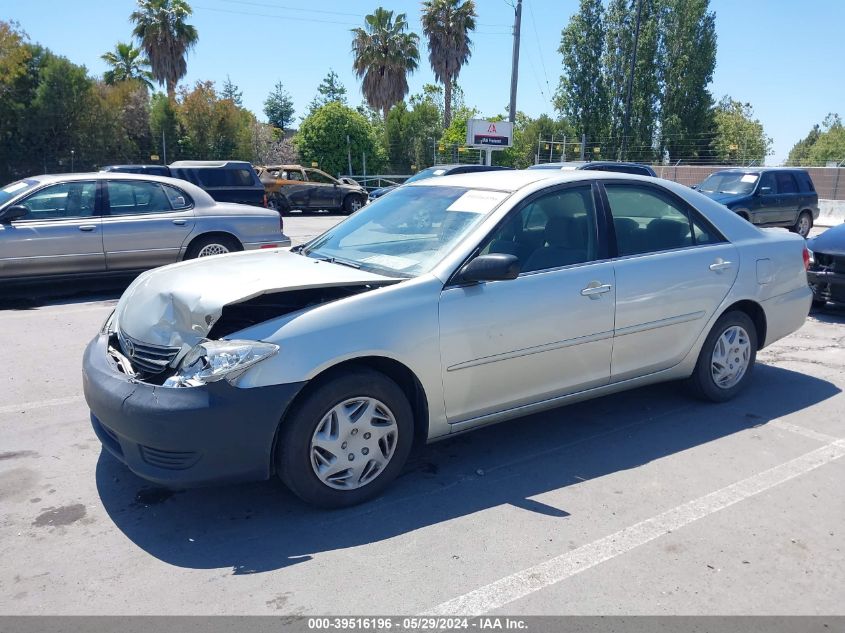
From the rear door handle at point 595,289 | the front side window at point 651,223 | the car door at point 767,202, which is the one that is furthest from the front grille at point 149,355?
the car door at point 767,202

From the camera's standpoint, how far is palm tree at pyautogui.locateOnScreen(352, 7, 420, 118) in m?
42.3

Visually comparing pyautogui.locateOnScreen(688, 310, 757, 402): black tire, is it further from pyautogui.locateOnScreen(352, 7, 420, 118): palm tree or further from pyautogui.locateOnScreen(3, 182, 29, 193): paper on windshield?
pyautogui.locateOnScreen(352, 7, 420, 118): palm tree

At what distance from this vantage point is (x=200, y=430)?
3.26 metres

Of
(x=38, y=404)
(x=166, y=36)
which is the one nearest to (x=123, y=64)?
(x=166, y=36)

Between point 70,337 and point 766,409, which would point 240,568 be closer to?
point 766,409

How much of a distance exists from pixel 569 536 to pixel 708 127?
51542 millimetres

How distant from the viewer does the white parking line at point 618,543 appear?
116 inches

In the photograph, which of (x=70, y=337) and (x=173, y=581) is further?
(x=70, y=337)

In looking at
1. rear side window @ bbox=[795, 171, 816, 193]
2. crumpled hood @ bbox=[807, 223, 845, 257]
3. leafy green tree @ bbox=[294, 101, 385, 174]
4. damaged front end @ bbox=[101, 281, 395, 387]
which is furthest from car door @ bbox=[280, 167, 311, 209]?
damaged front end @ bbox=[101, 281, 395, 387]

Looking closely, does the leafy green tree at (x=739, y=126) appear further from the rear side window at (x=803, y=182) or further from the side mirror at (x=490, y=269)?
the side mirror at (x=490, y=269)

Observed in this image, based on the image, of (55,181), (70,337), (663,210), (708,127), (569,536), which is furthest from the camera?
(708,127)

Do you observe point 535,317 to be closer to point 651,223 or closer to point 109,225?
point 651,223

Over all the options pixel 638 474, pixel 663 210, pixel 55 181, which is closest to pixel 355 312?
pixel 638 474

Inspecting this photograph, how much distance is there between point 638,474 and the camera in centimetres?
415
